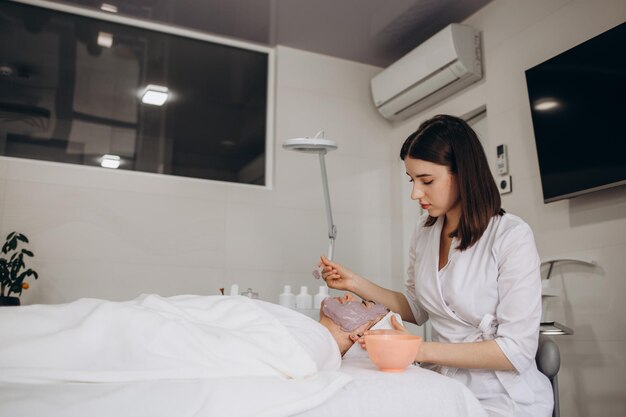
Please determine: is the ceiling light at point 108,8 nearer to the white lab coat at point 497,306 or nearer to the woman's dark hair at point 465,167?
the woman's dark hair at point 465,167

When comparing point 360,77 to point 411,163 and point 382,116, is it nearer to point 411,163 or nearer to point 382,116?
point 382,116

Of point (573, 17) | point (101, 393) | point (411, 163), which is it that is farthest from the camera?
point (573, 17)

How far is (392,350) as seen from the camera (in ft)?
3.54

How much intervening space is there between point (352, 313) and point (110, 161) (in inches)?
63.8

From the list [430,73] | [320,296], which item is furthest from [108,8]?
[320,296]

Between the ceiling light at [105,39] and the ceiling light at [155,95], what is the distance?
0.88 ft

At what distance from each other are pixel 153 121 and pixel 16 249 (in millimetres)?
854

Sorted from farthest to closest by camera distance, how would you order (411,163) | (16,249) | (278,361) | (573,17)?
(16,249) < (573,17) < (411,163) < (278,361)

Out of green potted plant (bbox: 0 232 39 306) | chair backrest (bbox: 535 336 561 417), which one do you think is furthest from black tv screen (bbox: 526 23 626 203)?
→ green potted plant (bbox: 0 232 39 306)

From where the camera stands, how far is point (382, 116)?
A: 3311mm

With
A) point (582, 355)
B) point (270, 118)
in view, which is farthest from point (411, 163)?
point (270, 118)

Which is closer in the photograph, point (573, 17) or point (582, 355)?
point (582, 355)

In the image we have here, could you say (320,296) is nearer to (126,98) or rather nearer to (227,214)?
(227,214)

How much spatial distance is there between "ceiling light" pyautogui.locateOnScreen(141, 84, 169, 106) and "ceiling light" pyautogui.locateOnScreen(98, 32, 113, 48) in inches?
10.6
